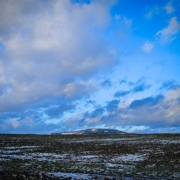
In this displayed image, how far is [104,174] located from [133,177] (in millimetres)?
2616

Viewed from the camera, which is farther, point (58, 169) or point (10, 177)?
point (58, 169)

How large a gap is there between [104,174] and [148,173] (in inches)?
155

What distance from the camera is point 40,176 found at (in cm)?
1808

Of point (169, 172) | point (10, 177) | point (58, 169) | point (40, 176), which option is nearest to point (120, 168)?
point (169, 172)

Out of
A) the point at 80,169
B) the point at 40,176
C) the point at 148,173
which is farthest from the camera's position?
the point at 80,169

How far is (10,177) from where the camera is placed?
55.7ft

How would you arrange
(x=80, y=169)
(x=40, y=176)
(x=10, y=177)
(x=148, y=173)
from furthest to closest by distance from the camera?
(x=80, y=169)
(x=148, y=173)
(x=40, y=176)
(x=10, y=177)

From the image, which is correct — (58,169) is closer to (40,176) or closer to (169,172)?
(40,176)

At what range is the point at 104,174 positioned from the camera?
19.2 metres

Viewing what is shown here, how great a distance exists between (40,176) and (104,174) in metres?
5.47

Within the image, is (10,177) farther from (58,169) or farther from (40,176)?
(58,169)

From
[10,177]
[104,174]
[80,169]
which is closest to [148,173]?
[104,174]

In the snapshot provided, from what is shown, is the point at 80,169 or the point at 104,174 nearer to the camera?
the point at 104,174

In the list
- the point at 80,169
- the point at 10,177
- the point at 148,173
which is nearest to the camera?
the point at 10,177
